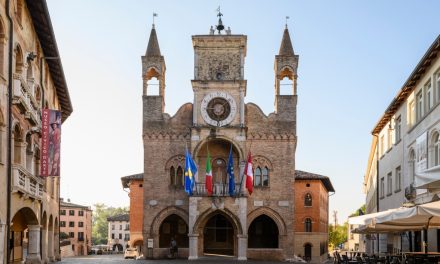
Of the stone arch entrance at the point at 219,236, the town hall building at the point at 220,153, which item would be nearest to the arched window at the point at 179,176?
the town hall building at the point at 220,153

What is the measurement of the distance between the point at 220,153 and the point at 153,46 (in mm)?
8782

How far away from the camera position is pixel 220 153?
4609cm

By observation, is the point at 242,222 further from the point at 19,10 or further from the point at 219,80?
the point at 19,10

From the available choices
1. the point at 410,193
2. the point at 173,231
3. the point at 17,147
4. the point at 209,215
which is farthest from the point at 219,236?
the point at 17,147

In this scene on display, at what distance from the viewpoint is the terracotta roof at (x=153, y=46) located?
47000 millimetres

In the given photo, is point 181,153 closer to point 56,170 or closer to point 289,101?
point 289,101

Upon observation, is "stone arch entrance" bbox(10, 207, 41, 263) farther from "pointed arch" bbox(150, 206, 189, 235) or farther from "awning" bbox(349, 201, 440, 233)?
"pointed arch" bbox(150, 206, 189, 235)

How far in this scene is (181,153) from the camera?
45.9 meters

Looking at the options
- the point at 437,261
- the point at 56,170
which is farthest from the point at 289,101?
the point at 437,261

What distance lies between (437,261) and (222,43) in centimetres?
2871

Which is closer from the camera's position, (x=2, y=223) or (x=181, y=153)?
(x=2, y=223)

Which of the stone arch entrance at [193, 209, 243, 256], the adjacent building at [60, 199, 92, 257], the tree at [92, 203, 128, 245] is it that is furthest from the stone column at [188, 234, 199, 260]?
the tree at [92, 203, 128, 245]

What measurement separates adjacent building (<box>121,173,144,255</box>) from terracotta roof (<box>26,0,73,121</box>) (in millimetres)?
18725

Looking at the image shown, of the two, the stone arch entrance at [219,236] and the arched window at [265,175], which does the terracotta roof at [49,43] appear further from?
the arched window at [265,175]
